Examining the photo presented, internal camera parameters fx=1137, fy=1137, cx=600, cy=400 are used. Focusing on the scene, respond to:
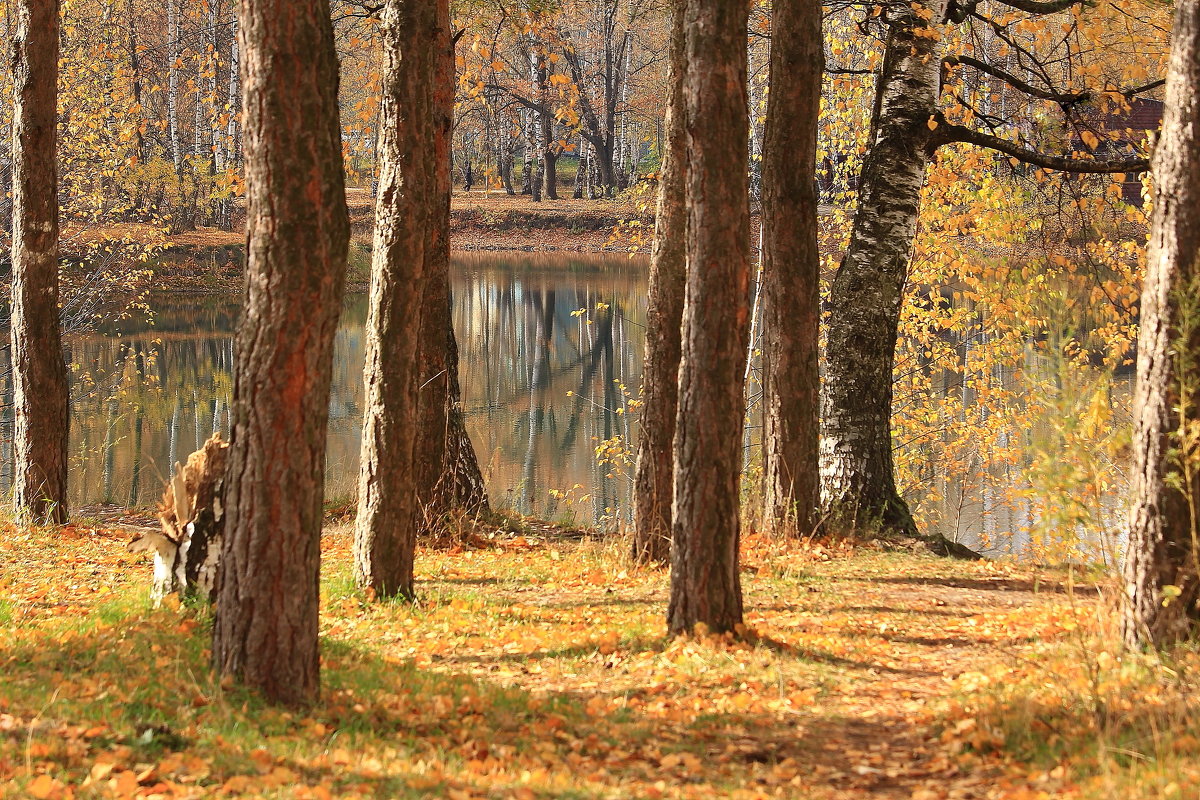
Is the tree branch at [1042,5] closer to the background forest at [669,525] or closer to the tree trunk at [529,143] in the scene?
the background forest at [669,525]

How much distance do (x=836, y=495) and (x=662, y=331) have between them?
262cm

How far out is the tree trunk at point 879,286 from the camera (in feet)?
33.6

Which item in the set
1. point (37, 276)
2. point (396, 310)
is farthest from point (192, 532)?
point (37, 276)

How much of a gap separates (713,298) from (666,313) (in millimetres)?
2462

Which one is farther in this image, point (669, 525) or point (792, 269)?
point (792, 269)

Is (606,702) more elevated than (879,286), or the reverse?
(879,286)

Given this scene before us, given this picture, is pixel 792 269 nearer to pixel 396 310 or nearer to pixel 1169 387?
pixel 396 310

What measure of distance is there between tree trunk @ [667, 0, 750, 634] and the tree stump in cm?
270

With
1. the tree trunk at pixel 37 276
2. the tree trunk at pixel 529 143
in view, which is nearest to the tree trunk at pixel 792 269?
the tree trunk at pixel 37 276

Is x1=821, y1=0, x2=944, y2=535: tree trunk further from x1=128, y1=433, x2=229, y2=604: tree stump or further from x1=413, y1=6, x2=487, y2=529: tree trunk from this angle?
x1=128, y1=433, x2=229, y2=604: tree stump

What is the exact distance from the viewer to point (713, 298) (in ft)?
20.3

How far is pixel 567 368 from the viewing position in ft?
85.0

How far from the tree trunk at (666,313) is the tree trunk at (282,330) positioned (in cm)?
384

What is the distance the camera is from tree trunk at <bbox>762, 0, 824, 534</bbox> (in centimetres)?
948
